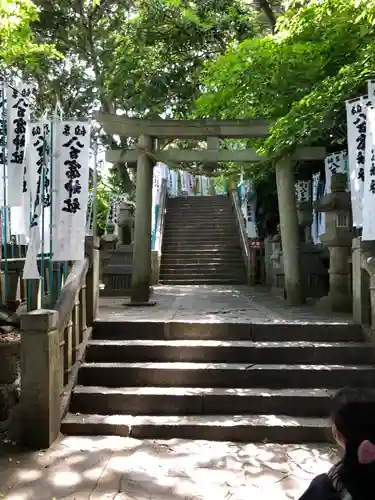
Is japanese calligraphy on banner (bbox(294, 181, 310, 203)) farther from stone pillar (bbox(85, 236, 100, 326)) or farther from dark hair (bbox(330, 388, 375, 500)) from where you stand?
dark hair (bbox(330, 388, 375, 500))

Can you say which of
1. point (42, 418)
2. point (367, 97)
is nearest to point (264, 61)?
point (367, 97)

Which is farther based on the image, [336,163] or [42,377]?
[336,163]

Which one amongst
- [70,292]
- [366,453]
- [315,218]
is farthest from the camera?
[315,218]

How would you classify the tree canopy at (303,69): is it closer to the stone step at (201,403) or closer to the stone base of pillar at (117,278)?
the stone step at (201,403)

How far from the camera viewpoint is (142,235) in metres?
8.66

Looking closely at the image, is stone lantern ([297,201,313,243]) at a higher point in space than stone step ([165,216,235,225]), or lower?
lower

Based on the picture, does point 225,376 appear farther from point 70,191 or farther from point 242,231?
point 242,231

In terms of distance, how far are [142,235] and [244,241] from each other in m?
7.02

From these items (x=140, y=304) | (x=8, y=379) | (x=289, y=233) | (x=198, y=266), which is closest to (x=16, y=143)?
(x=8, y=379)

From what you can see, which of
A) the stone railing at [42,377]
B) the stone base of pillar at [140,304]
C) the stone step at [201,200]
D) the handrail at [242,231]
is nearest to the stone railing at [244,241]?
the handrail at [242,231]

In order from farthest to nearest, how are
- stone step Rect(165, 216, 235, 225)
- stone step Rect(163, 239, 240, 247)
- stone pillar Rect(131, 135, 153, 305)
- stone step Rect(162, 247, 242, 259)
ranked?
stone step Rect(165, 216, 235, 225)
stone step Rect(163, 239, 240, 247)
stone step Rect(162, 247, 242, 259)
stone pillar Rect(131, 135, 153, 305)

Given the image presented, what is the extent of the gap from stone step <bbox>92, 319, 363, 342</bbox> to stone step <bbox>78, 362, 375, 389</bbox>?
683 millimetres

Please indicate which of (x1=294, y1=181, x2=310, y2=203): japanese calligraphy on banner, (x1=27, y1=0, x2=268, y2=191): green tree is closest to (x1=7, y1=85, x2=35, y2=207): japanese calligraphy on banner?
(x1=27, y1=0, x2=268, y2=191): green tree

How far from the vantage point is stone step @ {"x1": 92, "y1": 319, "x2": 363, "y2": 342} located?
231 inches
